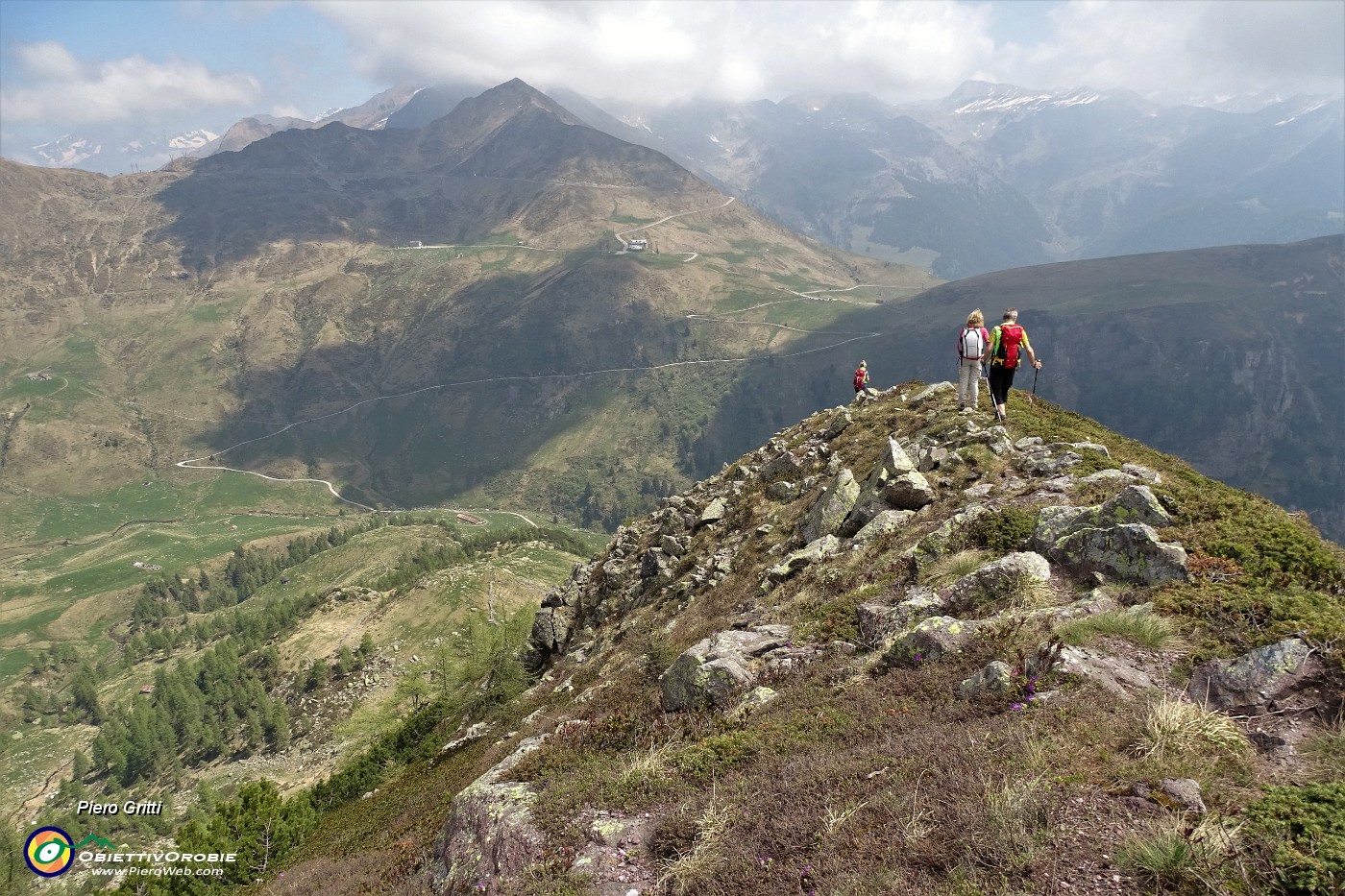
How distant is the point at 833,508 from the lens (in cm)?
2608

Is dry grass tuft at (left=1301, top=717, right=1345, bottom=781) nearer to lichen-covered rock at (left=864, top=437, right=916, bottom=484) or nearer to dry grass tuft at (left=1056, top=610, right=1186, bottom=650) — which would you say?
dry grass tuft at (left=1056, top=610, right=1186, bottom=650)

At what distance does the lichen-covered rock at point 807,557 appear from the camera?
2298 centimetres

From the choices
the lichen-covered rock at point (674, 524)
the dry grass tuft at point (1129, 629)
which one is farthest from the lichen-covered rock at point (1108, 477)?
the lichen-covered rock at point (674, 524)

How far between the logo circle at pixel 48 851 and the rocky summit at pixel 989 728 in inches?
843

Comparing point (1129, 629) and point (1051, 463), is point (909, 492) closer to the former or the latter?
point (1051, 463)

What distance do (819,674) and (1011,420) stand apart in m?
18.8

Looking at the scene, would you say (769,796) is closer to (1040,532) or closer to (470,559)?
(1040,532)

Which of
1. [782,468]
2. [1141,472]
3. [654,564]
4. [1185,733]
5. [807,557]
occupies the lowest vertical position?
[654,564]

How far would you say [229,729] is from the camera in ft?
464

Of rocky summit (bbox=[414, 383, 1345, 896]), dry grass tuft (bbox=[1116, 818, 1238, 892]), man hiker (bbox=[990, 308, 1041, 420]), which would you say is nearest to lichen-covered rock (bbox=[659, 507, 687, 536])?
rocky summit (bbox=[414, 383, 1345, 896])

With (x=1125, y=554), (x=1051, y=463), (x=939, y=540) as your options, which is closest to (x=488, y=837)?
(x=939, y=540)

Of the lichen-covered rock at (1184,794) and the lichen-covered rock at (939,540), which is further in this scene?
the lichen-covered rock at (939,540)

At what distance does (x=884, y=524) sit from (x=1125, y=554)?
8867 millimetres

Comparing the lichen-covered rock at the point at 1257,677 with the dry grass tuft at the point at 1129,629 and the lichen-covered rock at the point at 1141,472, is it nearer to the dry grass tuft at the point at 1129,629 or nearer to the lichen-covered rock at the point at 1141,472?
the dry grass tuft at the point at 1129,629
